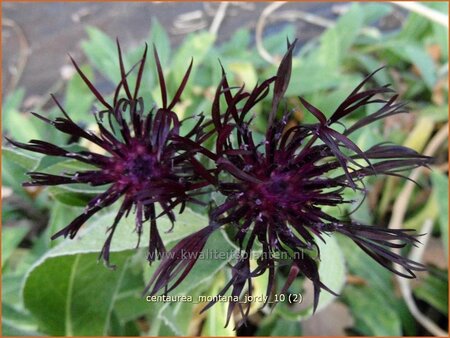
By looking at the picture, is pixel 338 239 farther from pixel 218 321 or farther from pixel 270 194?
pixel 270 194

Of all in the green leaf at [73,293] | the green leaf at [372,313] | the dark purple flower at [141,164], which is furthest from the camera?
the green leaf at [372,313]

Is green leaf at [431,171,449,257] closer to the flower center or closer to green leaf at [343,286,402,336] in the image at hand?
green leaf at [343,286,402,336]

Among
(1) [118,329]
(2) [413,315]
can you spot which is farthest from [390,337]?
(1) [118,329]

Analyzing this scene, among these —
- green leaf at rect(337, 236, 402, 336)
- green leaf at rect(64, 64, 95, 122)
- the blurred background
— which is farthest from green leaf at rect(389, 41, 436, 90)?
green leaf at rect(64, 64, 95, 122)

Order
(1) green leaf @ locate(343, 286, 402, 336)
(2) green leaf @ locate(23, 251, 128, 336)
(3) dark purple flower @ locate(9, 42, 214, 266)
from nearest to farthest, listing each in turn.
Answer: (3) dark purple flower @ locate(9, 42, 214, 266) → (2) green leaf @ locate(23, 251, 128, 336) → (1) green leaf @ locate(343, 286, 402, 336)

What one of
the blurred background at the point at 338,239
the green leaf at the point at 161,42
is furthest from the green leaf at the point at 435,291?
the green leaf at the point at 161,42

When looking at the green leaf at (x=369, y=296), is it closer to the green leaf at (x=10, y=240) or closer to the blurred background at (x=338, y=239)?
the blurred background at (x=338, y=239)
